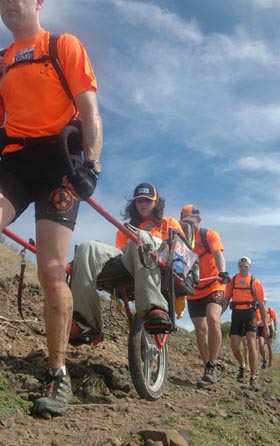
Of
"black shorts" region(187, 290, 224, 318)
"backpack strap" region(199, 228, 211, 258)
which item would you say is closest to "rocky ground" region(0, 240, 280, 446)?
"black shorts" region(187, 290, 224, 318)

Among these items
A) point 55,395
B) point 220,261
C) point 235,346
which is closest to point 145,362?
point 55,395

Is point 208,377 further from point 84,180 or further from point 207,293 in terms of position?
point 84,180

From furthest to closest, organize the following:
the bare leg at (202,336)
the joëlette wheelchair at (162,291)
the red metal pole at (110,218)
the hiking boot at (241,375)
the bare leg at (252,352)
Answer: the bare leg at (252,352) < the hiking boot at (241,375) < the bare leg at (202,336) < the joëlette wheelchair at (162,291) < the red metal pole at (110,218)

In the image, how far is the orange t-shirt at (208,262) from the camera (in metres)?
7.56

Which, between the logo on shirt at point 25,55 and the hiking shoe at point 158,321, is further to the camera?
the hiking shoe at point 158,321

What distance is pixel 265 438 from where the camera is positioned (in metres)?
3.91

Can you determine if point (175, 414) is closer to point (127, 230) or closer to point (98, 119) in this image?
point (127, 230)

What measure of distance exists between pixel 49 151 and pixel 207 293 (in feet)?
15.4

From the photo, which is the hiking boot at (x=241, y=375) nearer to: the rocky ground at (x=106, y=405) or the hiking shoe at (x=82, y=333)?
the rocky ground at (x=106, y=405)

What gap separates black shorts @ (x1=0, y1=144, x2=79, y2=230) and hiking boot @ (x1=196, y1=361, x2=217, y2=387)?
144 inches

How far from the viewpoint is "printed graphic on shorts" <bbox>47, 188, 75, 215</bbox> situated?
3295mm

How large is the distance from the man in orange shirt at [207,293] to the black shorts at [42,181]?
3848mm

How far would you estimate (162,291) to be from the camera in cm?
446

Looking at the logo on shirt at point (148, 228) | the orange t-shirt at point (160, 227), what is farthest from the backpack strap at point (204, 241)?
the logo on shirt at point (148, 228)
